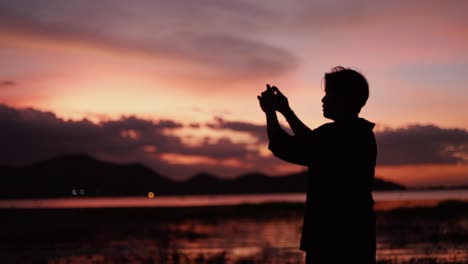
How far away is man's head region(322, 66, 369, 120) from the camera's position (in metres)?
3.87

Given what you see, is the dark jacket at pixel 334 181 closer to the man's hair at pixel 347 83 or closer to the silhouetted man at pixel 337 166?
the silhouetted man at pixel 337 166

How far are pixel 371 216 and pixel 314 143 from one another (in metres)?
0.60

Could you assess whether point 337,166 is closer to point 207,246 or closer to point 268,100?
point 268,100

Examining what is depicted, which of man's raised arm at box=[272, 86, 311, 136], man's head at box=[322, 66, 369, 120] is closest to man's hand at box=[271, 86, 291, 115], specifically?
man's raised arm at box=[272, 86, 311, 136]

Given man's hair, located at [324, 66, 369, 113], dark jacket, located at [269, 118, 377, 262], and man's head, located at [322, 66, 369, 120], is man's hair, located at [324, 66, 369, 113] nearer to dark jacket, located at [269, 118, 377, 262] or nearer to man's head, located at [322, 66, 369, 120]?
man's head, located at [322, 66, 369, 120]

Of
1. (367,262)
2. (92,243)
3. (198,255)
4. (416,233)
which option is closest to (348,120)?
(367,262)

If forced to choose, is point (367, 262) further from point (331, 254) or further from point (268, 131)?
point (268, 131)

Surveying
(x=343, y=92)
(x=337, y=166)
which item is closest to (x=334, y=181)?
(x=337, y=166)

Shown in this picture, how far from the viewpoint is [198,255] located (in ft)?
66.4

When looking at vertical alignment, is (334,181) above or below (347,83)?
below

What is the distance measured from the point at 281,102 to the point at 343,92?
366mm

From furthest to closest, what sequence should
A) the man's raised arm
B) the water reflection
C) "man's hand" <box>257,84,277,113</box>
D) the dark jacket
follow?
1. the water reflection
2. the man's raised arm
3. "man's hand" <box>257,84,277,113</box>
4. the dark jacket

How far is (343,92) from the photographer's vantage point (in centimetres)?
388

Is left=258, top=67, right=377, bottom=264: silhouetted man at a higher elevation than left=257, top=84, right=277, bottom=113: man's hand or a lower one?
lower
